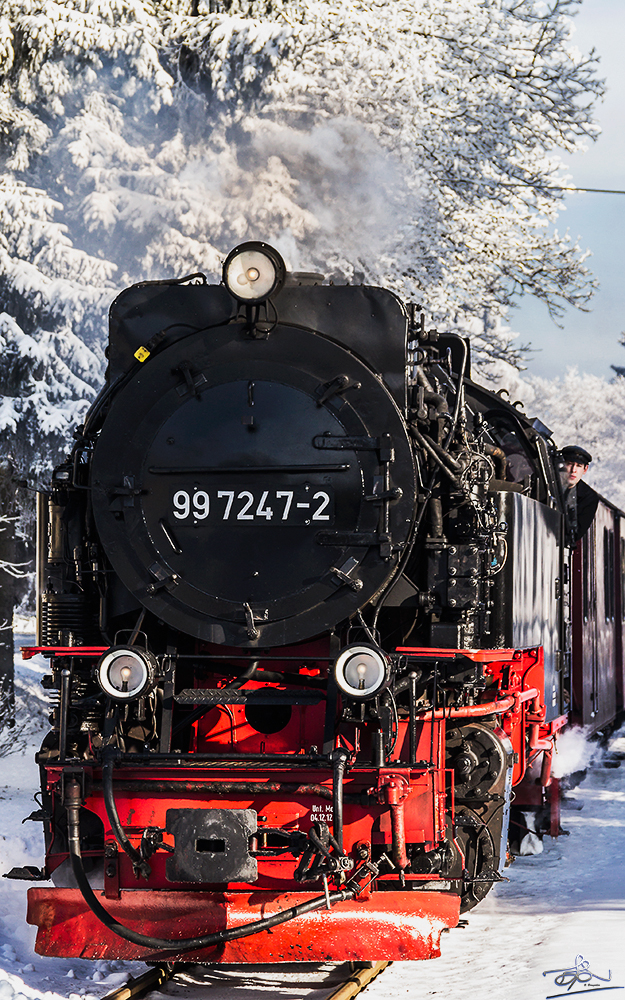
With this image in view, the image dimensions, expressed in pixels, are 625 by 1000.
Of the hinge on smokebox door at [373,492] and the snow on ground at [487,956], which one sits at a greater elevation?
the hinge on smokebox door at [373,492]

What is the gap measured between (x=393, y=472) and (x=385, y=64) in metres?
10.7

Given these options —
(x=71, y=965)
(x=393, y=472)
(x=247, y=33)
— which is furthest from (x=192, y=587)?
(x=247, y=33)

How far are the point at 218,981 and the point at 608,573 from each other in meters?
8.06

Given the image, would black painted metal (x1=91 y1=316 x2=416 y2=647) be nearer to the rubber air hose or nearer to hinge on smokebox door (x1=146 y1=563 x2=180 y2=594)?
hinge on smokebox door (x1=146 y1=563 x2=180 y2=594)

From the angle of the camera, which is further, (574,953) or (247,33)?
(247,33)

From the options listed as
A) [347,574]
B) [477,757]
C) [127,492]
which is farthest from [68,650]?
[477,757]

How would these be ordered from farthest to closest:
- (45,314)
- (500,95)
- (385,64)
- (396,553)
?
(500,95) → (385,64) → (45,314) → (396,553)

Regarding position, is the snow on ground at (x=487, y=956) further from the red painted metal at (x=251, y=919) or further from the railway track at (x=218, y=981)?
the red painted metal at (x=251, y=919)

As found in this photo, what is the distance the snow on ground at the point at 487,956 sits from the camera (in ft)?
15.6

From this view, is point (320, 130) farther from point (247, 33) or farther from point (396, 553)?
point (396, 553)

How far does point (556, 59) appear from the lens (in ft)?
51.6

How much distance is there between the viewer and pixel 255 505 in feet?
15.8

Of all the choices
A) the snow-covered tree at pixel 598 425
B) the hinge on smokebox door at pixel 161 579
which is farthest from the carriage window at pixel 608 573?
the snow-covered tree at pixel 598 425

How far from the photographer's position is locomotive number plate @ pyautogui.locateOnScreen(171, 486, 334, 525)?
4.79 m
